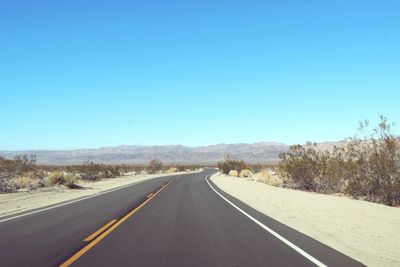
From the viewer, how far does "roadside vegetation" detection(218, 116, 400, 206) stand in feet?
65.9

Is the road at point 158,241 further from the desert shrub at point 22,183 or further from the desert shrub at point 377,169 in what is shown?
the desert shrub at point 22,183

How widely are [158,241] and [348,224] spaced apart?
19.5 feet

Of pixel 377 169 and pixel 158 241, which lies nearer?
pixel 158 241

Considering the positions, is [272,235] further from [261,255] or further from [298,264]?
[298,264]

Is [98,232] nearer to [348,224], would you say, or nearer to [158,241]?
[158,241]

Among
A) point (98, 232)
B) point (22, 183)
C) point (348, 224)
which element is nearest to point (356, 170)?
point (348, 224)

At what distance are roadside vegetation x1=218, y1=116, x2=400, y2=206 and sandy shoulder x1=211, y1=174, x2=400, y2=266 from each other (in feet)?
6.30

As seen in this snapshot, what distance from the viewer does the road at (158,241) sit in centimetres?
832

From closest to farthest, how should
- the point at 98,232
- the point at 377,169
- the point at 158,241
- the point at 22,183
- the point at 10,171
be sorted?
the point at 158,241, the point at 98,232, the point at 377,169, the point at 10,171, the point at 22,183

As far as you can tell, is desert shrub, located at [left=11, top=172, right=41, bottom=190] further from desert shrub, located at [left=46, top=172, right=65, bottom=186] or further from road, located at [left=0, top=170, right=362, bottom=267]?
road, located at [left=0, top=170, right=362, bottom=267]

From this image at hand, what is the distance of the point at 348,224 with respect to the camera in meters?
13.4

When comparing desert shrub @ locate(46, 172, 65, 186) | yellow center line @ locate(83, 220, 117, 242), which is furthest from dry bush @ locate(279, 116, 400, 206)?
desert shrub @ locate(46, 172, 65, 186)

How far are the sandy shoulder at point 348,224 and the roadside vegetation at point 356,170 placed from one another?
192cm

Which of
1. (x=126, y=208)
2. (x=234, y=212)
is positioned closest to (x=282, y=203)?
(x=234, y=212)
